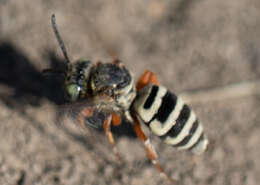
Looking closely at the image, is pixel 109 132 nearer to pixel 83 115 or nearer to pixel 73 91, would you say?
pixel 83 115

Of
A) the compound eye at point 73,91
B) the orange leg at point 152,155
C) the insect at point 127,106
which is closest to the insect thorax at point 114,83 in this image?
the insect at point 127,106

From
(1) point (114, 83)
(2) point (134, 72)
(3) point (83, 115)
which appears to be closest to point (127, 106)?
(1) point (114, 83)

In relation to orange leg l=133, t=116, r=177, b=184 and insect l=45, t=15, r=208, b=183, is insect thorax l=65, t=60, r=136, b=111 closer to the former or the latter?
insect l=45, t=15, r=208, b=183

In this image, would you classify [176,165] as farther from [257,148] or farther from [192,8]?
[192,8]

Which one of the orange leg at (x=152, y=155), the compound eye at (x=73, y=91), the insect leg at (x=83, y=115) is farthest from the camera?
the orange leg at (x=152, y=155)

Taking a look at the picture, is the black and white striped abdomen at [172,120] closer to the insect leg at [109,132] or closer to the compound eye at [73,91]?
the insect leg at [109,132]

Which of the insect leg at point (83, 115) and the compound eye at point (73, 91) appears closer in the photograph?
the insect leg at point (83, 115)

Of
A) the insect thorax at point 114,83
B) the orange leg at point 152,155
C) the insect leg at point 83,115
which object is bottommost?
the orange leg at point 152,155

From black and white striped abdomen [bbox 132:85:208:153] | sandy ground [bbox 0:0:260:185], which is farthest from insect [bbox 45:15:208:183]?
sandy ground [bbox 0:0:260:185]
